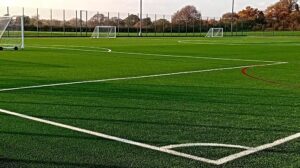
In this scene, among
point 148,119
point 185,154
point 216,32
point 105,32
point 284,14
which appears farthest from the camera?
point 284,14

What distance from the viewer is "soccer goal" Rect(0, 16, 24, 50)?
24594mm

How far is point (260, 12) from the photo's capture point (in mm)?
111875

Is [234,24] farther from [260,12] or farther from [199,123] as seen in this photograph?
[199,123]

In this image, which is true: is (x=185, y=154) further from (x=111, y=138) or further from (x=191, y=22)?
(x=191, y=22)

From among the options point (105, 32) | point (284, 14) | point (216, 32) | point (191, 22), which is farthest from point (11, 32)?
point (284, 14)

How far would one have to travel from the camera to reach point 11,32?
28.7 m

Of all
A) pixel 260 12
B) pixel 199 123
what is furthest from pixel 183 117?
pixel 260 12

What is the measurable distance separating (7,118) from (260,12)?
111345 millimetres

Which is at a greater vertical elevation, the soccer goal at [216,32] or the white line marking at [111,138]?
the soccer goal at [216,32]

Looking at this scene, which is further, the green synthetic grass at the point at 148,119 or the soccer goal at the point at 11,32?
the soccer goal at the point at 11,32

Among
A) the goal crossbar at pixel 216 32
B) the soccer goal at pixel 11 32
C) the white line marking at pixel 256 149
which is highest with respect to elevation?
the goal crossbar at pixel 216 32

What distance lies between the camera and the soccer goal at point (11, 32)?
24.6 m

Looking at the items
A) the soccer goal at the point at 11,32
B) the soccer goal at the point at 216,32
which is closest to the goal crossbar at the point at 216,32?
the soccer goal at the point at 216,32

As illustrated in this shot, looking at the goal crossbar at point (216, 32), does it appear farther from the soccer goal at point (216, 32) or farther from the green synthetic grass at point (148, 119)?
the green synthetic grass at point (148, 119)
